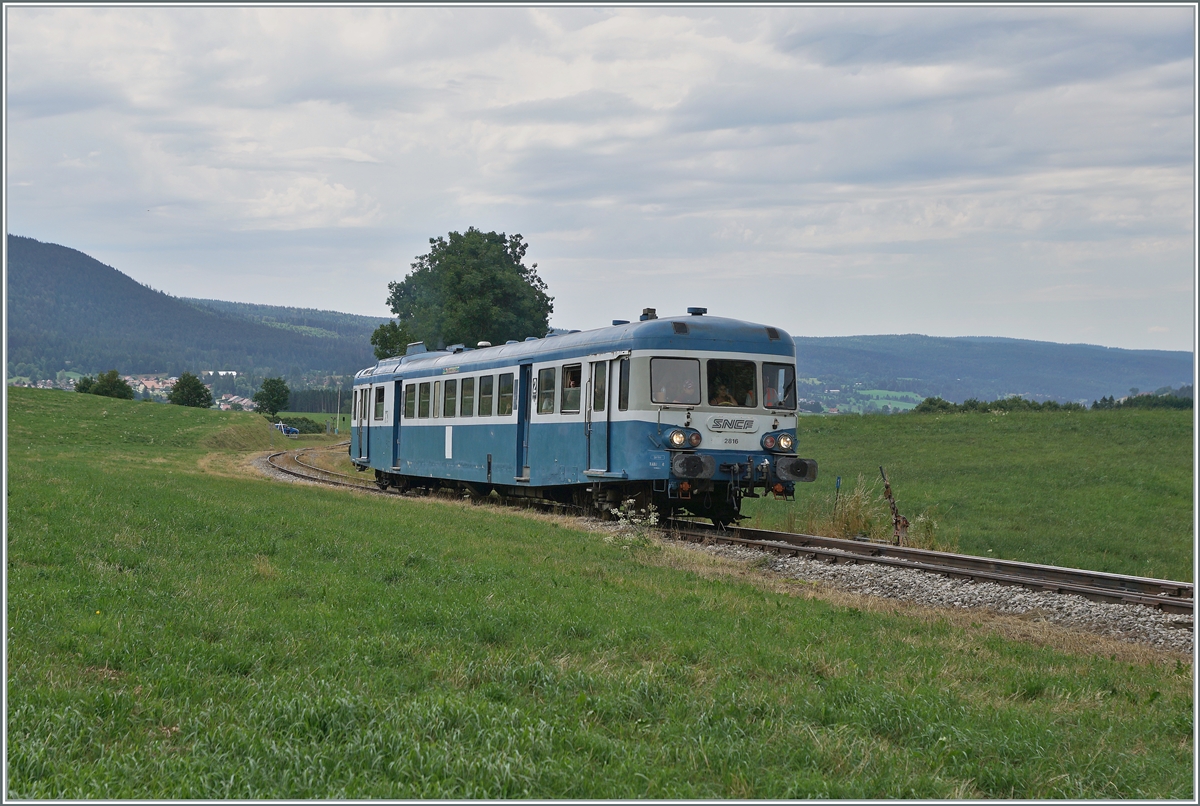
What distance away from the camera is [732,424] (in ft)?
59.4

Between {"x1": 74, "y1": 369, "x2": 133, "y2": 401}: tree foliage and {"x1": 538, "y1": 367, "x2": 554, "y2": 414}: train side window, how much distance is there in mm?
87066

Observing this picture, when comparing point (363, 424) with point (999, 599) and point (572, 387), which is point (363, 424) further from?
point (999, 599)

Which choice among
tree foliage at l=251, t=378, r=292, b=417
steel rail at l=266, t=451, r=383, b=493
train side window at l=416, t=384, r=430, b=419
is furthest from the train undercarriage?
tree foliage at l=251, t=378, r=292, b=417

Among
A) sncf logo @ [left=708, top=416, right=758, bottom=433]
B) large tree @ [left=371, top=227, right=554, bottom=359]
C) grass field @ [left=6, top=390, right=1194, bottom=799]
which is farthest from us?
large tree @ [left=371, top=227, right=554, bottom=359]

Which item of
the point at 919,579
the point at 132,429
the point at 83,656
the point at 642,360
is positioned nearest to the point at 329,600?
the point at 83,656

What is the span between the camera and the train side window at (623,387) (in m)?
17.8

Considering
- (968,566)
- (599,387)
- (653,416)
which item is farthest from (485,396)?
(968,566)

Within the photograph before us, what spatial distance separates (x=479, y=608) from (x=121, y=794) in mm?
4519

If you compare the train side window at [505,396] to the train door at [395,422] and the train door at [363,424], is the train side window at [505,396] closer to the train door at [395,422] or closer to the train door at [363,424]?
the train door at [395,422]

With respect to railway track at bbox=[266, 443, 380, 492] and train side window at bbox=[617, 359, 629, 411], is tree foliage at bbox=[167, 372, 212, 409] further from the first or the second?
train side window at bbox=[617, 359, 629, 411]

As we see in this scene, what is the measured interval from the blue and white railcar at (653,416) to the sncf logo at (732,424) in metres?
0.02

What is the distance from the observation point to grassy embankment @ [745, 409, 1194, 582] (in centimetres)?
2167

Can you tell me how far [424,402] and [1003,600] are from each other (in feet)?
57.2

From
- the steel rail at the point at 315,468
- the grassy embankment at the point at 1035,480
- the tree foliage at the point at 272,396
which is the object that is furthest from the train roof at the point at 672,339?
the tree foliage at the point at 272,396
